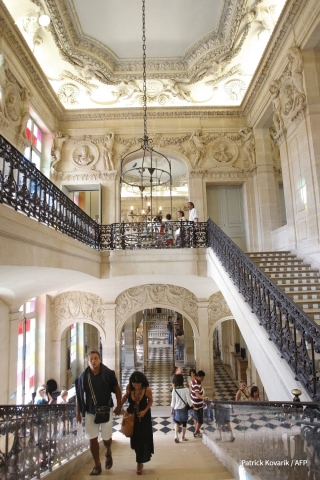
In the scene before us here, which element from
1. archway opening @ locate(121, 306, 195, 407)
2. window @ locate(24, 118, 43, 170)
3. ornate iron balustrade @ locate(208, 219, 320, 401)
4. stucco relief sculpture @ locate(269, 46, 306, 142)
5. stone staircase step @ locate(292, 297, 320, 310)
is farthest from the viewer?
archway opening @ locate(121, 306, 195, 407)

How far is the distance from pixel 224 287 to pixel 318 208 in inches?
97.9

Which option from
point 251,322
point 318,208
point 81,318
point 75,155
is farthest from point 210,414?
point 75,155

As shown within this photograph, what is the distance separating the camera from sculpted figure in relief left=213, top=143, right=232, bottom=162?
10469 millimetres

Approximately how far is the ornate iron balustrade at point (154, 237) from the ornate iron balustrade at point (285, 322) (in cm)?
214

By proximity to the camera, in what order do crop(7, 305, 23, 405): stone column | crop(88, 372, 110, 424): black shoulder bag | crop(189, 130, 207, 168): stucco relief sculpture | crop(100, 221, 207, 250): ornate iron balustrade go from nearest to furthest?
crop(88, 372, 110, 424): black shoulder bag → crop(7, 305, 23, 405): stone column → crop(100, 221, 207, 250): ornate iron balustrade → crop(189, 130, 207, 168): stucco relief sculpture

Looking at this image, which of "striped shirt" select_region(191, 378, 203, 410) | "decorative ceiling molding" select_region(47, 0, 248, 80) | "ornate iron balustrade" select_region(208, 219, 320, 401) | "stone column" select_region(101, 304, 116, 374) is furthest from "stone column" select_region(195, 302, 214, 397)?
"decorative ceiling molding" select_region(47, 0, 248, 80)

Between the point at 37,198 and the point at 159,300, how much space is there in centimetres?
661

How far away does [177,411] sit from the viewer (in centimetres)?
575

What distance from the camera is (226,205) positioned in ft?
35.4

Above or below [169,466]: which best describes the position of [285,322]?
above

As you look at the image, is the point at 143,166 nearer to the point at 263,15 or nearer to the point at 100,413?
the point at 263,15

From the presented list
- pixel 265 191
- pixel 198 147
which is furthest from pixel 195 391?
pixel 198 147

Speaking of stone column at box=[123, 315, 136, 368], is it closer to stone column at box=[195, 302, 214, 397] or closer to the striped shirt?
stone column at box=[195, 302, 214, 397]

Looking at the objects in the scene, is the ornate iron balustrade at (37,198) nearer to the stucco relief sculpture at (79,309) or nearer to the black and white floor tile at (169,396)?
the stucco relief sculpture at (79,309)
